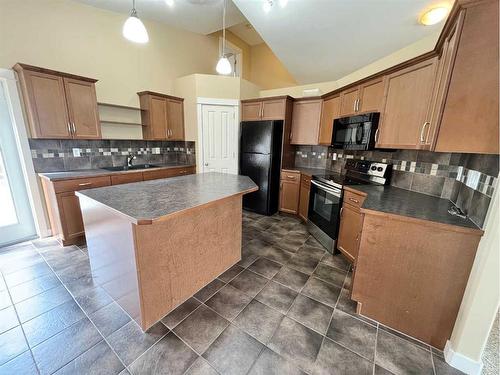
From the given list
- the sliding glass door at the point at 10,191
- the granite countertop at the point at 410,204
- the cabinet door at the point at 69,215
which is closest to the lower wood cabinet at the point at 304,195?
the granite countertop at the point at 410,204

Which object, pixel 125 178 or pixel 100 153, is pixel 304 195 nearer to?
pixel 125 178

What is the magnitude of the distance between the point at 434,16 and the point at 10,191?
17.2 feet

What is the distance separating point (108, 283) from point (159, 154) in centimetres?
290

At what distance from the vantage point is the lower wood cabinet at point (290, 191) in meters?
3.68

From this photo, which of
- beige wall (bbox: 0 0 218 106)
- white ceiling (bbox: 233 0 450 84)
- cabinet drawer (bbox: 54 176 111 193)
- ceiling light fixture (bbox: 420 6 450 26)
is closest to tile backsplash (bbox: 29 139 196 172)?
cabinet drawer (bbox: 54 176 111 193)

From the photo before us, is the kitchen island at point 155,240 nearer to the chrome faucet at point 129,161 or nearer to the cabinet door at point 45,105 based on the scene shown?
the cabinet door at point 45,105

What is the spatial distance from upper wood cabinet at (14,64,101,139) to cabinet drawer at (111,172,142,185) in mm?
651

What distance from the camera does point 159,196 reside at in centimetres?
164

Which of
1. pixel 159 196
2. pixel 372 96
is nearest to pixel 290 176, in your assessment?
pixel 372 96

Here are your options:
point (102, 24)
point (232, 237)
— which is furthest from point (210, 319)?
point (102, 24)

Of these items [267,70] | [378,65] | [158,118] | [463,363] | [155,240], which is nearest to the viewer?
[463,363]

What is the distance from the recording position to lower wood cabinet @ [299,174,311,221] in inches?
133

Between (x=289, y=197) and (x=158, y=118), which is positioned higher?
(x=158, y=118)

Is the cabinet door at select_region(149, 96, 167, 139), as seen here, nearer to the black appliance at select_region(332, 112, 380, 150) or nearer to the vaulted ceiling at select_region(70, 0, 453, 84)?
the vaulted ceiling at select_region(70, 0, 453, 84)
